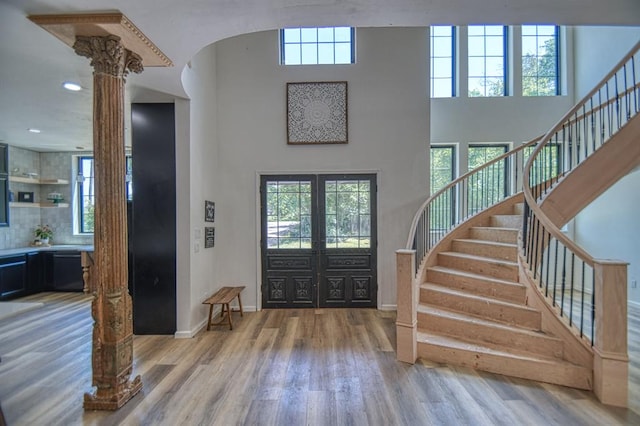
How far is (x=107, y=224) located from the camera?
2.34 metres

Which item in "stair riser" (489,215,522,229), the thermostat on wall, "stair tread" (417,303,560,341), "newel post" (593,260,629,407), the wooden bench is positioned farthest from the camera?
the thermostat on wall

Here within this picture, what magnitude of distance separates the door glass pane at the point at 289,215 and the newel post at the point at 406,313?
6.84ft

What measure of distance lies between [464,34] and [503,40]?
2.79 feet

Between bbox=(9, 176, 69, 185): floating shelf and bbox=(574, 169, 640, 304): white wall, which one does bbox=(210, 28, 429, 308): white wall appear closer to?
bbox=(574, 169, 640, 304): white wall

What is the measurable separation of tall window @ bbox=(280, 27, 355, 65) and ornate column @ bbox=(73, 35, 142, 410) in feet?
10.7

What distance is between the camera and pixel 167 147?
12.3 ft

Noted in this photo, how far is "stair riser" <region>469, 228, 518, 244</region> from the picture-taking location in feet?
12.9

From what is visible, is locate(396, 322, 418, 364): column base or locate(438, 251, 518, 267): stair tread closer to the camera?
locate(396, 322, 418, 364): column base

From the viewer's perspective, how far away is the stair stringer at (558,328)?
2.62 meters

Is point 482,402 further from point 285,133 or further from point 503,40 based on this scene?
point 503,40

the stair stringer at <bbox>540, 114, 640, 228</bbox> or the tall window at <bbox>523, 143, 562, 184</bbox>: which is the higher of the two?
the tall window at <bbox>523, 143, 562, 184</bbox>

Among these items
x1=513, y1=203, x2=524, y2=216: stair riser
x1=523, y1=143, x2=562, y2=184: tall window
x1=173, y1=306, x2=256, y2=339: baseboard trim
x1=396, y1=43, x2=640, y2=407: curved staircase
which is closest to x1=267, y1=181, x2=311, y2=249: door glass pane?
x1=173, y1=306, x2=256, y2=339: baseboard trim

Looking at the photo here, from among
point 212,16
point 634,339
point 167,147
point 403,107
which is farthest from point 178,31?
point 634,339

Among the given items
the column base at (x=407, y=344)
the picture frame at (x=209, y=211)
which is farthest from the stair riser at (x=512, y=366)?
the picture frame at (x=209, y=211)
